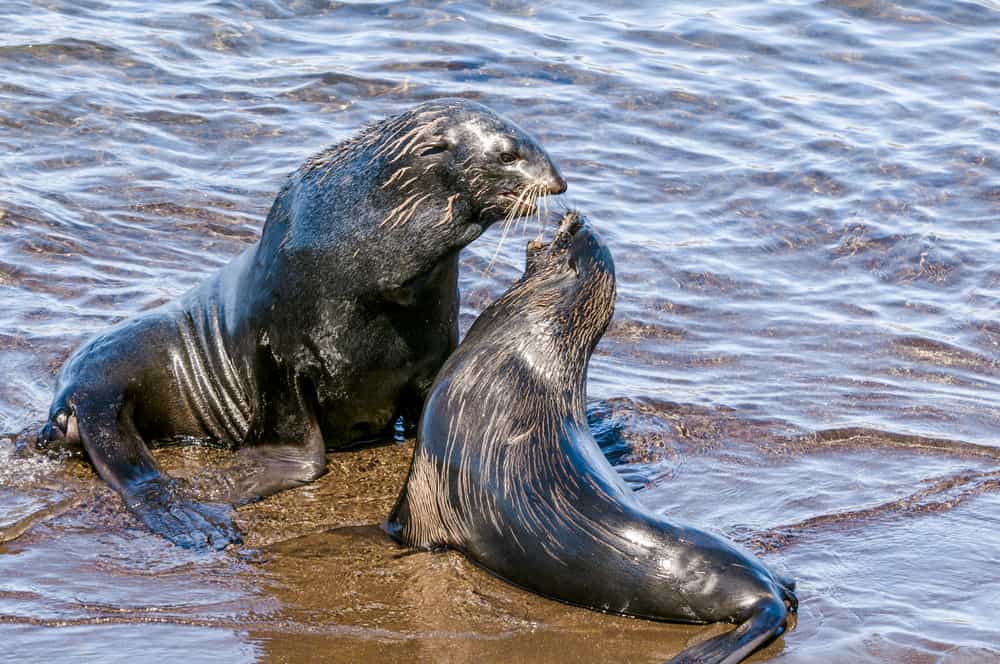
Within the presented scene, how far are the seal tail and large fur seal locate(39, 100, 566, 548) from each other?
94.4 inches

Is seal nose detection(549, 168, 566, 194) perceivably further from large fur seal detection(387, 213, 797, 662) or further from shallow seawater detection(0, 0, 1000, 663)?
shallow seawater detection(0, 0, 1000, 663)

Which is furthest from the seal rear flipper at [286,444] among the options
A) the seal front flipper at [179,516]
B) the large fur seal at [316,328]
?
the seal front flipper at [179,516]

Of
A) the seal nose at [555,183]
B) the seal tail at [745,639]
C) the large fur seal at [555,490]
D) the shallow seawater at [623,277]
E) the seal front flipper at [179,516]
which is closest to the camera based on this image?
the seal tail at [745,639]

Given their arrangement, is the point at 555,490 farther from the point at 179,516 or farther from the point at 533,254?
the point at 179,516

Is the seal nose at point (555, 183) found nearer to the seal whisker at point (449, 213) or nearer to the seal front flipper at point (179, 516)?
the seal whisker at point (449, 213)

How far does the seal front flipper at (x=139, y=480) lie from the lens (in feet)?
23.5

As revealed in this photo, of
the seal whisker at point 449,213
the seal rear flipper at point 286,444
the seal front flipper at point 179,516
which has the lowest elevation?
the seal front flipper at point 179,516

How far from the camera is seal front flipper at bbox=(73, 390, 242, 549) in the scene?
282 inches

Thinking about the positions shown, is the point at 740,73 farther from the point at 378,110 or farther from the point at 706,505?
the point at 706,505

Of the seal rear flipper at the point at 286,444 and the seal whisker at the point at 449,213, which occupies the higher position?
the seal whisker at the point at 449,213

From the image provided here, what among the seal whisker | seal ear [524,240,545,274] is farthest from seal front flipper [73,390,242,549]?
seal ear [524,240,545,274]

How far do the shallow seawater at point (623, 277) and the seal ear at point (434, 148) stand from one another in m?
1.77

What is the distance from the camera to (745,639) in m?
5.95

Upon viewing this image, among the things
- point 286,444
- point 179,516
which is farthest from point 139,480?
point 286,444
